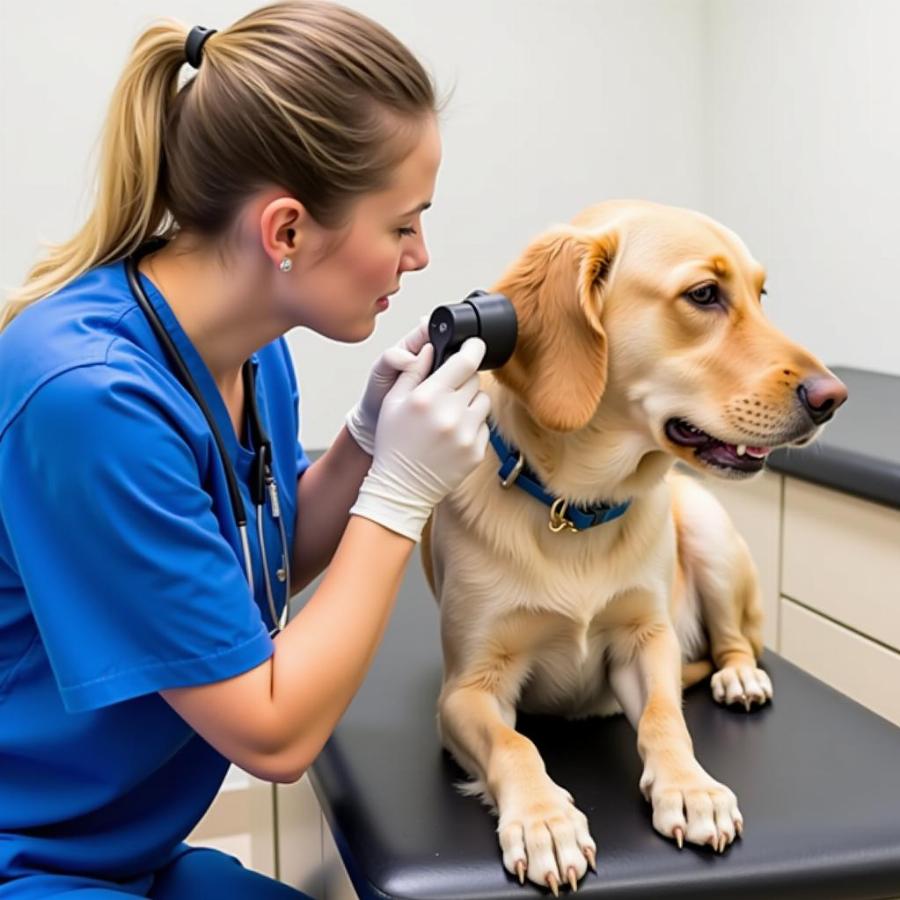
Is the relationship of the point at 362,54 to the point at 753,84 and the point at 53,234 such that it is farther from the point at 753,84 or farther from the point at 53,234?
the point at 753,84

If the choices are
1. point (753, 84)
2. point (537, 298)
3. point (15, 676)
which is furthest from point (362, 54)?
point (753, 84)

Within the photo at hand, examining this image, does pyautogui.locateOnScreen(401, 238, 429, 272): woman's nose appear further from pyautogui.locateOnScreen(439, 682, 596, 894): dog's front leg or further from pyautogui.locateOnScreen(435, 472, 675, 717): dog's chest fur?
pyautogui.locateOnScreen(439, 682, 596, 894): dog's front leg

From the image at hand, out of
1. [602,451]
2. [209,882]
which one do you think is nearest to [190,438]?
[602,451]

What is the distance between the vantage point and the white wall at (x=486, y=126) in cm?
217

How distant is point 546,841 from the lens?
90 cm

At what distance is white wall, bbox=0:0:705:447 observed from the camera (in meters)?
2.17

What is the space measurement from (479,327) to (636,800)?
443mm

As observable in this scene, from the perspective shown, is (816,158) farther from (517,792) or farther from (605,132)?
(517,792)

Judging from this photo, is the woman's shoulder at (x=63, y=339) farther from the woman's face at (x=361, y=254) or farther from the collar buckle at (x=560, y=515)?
the collar buckle at (x=560, y=515)

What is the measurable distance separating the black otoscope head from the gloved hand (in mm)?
22

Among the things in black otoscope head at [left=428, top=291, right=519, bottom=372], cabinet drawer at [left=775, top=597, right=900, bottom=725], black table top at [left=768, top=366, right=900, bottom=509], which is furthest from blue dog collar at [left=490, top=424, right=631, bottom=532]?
cabinet drawer at [left=775, top=597, right=900, bottom=725]

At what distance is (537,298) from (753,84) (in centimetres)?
161

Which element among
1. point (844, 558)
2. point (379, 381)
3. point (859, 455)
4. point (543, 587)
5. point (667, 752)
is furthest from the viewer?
point (844, 558)

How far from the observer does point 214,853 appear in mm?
1235
